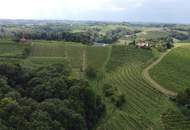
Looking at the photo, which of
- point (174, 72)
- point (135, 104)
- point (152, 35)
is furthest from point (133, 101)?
point (152, 35)

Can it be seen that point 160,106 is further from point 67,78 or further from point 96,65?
point 96,65

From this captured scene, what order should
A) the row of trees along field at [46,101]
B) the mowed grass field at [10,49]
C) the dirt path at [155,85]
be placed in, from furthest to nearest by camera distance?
the mowed grass field at [10,49], the dirt path at [155,85], the row of trees along field at [46,101]

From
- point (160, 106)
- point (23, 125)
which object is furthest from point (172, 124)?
point (23, 125)

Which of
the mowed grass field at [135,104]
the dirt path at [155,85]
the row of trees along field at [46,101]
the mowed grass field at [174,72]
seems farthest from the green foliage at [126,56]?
the row of trees along field at [46,101]

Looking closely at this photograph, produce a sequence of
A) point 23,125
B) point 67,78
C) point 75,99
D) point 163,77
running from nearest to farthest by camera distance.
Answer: point 23,125
point 75,99
point 67,78
point 163,77

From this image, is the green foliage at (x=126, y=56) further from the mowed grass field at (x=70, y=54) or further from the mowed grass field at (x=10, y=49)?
the mowed grass field at (x=10, y=49)

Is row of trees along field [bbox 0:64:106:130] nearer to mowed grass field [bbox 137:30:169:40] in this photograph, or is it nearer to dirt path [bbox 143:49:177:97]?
dirt path [bbox 143:49:177:97]

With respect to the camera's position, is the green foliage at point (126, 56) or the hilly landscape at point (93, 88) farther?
the green foliage at point (126, 56)
